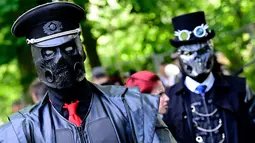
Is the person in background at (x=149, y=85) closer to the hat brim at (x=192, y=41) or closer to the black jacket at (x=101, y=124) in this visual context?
the hat brim at (x=192, y=41)

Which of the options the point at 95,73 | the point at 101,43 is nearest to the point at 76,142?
the point at 95,73

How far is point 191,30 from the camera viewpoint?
23.7 feet

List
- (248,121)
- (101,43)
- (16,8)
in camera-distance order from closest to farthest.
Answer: (248,121) → (16,8) → (101,43)

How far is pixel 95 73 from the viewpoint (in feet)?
33.2

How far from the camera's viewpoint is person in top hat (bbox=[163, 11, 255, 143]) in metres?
6.85

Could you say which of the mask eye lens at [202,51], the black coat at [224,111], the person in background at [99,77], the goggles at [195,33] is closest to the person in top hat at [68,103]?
the black coat at [224,111]

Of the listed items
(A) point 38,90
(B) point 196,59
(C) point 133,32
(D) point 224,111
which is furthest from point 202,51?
(C) point 133,32

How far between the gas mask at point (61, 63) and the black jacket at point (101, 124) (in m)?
0.25

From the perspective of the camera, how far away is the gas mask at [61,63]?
4.62 meters

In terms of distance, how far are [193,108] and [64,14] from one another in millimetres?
2634

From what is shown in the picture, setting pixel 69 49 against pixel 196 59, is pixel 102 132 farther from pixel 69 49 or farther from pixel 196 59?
pixel 196 59

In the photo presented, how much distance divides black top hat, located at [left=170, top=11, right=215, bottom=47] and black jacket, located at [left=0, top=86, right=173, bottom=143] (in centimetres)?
241

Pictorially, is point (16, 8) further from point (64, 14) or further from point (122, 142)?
point (122, 142)

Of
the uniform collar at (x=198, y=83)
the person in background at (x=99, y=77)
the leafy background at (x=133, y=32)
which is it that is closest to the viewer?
the uniform collar at (x=198, y=83)
